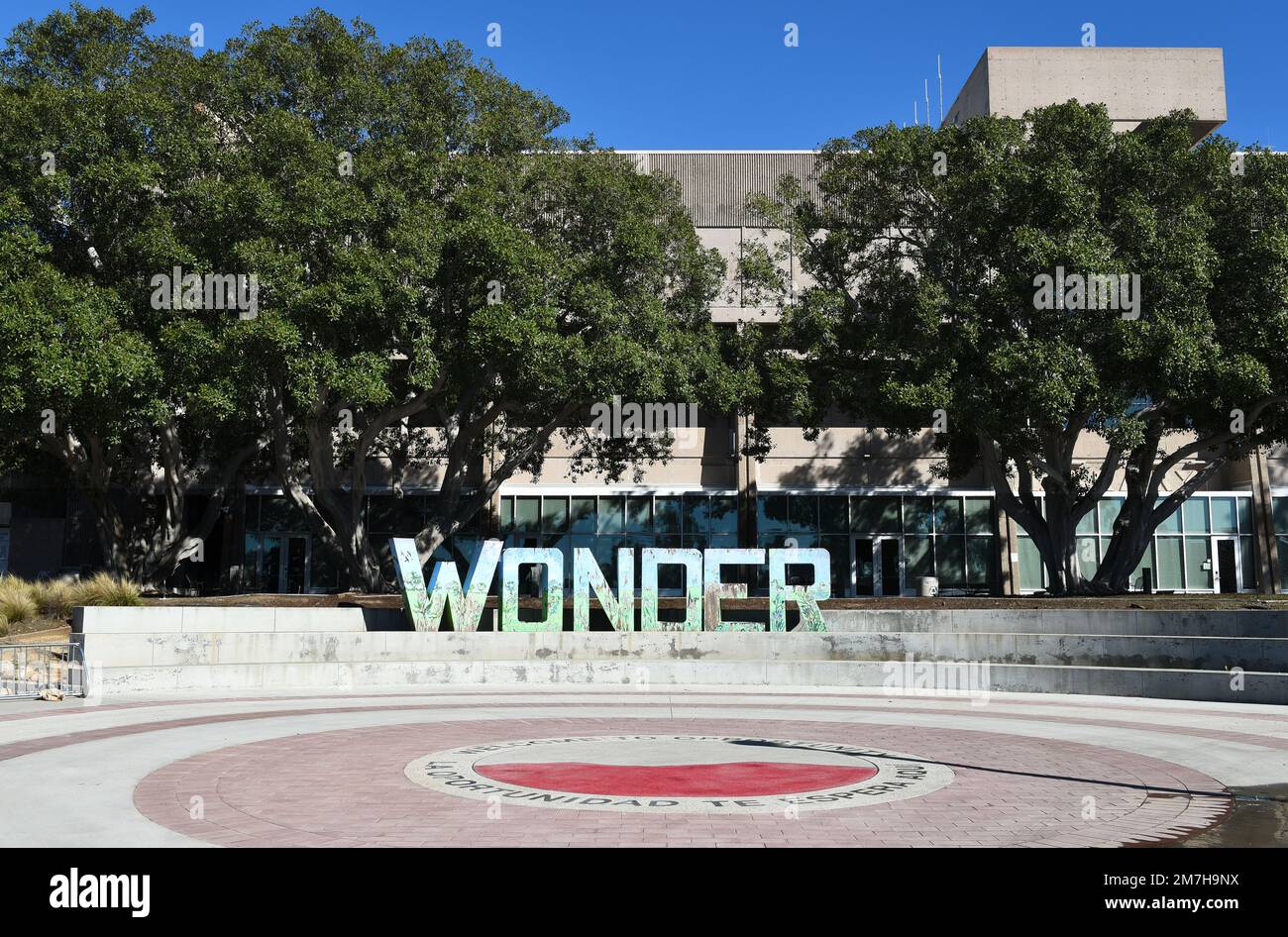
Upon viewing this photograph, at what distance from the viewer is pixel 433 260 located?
27.8 metres

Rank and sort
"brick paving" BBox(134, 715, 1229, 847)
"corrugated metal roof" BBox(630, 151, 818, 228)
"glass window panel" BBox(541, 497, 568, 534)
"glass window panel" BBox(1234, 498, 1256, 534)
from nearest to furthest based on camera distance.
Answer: "brick paving" BBox(134, 715, 1229, 847)
"glass window panel" BBox(1234, 498, 1256, 534)
"glass window panel" BBox(541, 497, 568, 534)
"corrugated metal roof" BBox(630, 151, 818, 228)

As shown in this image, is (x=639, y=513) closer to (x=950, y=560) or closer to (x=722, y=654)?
(x=950, y=560)

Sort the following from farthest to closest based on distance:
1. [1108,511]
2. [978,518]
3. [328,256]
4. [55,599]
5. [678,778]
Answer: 1. [1108,511]
2. [978,518]
3. [328,256]
4. [55,599]
5. [678,778]

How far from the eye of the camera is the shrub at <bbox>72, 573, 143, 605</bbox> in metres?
24.5

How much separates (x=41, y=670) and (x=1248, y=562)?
134 feet

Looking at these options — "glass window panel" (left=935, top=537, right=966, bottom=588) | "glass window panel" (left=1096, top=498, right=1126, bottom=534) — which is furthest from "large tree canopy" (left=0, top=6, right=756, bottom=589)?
"glass window panel" (left=1096, top=498, right=1126, bottom=534)

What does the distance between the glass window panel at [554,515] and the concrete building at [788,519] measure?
0.06 meters

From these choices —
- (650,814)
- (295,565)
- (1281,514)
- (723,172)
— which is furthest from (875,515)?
(650,814)

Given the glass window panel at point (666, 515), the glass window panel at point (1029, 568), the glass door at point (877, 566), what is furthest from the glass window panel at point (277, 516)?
the glass window panel at point (1029, 568)

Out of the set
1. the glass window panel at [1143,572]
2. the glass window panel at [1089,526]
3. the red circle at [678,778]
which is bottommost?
the red circle at [678,778]

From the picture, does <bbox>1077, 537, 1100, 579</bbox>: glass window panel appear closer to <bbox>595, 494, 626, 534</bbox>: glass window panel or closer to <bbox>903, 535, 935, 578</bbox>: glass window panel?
<bbox>903, 535, 935, 578</bbox>: glass window panel

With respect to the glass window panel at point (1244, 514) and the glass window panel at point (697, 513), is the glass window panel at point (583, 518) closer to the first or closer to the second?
the glass window panel at point (697, 513)

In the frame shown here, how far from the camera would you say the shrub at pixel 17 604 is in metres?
23.6

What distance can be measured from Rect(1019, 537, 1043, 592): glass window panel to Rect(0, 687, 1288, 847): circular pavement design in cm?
2526
